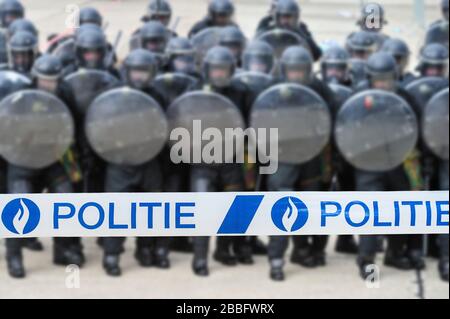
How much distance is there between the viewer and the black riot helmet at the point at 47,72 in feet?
9.11

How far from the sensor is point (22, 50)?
9.58ft

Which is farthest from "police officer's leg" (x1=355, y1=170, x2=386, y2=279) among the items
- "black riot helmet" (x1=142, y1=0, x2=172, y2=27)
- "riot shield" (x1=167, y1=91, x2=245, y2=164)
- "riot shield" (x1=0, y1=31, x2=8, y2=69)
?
"riot shield" (x1=0, y1=31, x2=8, y2=69)

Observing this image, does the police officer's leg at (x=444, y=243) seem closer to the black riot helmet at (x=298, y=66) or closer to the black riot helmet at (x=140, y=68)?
the black riot helmet at (x=298, y=66)

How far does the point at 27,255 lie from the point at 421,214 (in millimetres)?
1030

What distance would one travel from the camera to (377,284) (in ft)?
9.22

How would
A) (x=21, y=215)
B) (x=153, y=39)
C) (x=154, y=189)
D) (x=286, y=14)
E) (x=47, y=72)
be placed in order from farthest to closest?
(x=153, y=39)
(x=47, y=72)
(x=286, y=14)
(x=154, y=189)
(x=21, y=215)

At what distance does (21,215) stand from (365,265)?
3.18ft

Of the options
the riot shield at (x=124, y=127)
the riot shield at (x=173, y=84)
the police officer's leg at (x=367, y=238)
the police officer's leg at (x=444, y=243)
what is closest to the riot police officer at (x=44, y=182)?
the riot shield at (x=124, y=127)

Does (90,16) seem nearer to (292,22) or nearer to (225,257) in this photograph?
(292,22)

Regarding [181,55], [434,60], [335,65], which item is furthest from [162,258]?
[434,60]

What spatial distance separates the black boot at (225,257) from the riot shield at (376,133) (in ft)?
1.29

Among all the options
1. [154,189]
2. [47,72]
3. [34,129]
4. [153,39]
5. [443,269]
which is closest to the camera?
[154,189]
